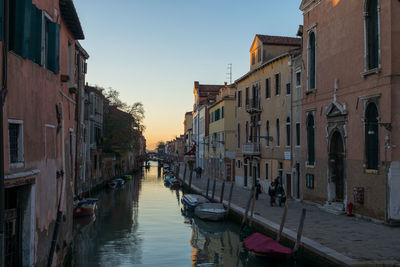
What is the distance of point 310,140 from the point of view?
69.5ft

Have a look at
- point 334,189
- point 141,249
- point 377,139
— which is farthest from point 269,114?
point 141,249

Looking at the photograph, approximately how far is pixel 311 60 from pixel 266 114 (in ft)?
23.6

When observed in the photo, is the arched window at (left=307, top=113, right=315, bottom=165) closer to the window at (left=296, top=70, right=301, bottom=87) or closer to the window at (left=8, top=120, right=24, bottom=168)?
the window at (left=296, top=70, right=301, bottom=87)

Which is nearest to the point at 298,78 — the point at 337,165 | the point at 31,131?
the point at 337,165

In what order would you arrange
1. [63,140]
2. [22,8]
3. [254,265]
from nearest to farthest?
[22,8]
[63,140]
[254,265]

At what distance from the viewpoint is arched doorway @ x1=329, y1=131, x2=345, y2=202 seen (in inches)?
737

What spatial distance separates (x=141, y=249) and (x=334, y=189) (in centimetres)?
878

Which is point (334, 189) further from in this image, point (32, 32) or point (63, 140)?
point (32, 32)

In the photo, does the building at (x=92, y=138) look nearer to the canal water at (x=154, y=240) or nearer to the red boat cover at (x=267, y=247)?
the canal water at (x=154, y=240)

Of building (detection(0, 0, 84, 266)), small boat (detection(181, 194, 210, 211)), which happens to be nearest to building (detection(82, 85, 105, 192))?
small boat (detection(181, 194, 210, 211))

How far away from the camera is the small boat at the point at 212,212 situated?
21.2 meters

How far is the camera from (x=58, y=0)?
10.5 meters

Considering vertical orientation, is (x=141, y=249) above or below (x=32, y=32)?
below

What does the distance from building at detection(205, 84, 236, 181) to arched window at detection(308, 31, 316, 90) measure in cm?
1748
